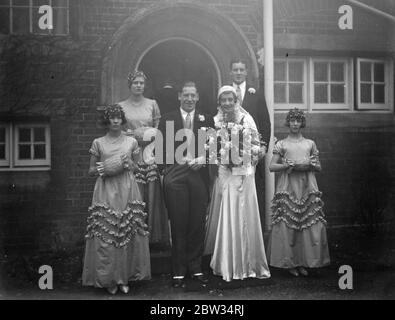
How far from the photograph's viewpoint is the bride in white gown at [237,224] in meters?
4.73

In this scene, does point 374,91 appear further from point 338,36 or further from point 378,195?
point 378,195

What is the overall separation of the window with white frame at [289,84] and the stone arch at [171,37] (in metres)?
0.32

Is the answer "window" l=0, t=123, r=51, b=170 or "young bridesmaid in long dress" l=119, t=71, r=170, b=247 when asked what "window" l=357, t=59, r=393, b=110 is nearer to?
"young bridesmaid in long dress" l=119, t=71, r=170, b=247

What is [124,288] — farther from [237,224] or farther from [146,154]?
[146,154]

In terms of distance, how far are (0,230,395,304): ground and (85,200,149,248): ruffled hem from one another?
0.52 metres

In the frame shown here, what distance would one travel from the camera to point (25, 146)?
598cm

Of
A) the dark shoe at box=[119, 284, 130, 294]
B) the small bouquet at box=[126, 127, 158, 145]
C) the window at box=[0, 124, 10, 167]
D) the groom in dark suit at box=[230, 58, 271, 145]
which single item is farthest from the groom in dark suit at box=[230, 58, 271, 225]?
the window at box=[0, 124, 10, 167]

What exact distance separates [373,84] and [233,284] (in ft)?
11.4

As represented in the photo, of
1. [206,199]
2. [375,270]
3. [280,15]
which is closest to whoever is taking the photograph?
[206,199]

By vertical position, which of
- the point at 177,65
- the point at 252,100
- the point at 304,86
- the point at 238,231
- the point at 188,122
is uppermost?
the point at 177,65

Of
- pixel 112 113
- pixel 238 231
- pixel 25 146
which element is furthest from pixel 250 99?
pixel 25 146

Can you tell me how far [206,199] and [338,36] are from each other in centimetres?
310
